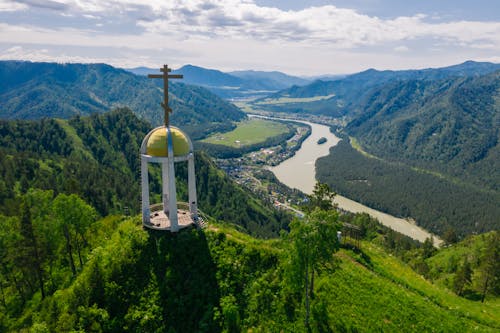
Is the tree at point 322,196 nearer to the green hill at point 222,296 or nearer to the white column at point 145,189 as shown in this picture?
the green hill at point 222,296

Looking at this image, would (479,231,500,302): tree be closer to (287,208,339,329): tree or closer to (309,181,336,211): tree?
(309,181,336,211): tree

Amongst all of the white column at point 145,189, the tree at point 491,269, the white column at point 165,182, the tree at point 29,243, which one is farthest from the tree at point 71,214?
the tree at point 491,269

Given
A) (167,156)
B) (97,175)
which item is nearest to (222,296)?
(167,156)

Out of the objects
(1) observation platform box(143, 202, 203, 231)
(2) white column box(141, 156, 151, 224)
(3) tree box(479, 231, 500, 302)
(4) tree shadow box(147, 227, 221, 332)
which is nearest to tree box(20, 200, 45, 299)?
(2) white column box(141, 156, 151, 224)

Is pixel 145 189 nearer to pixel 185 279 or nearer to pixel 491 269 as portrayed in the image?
pixel 185 279

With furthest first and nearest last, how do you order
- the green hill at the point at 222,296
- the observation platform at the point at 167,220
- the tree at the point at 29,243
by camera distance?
the observation platform at the point at 167,220 < the tree at the point at 29,243 < the green hill at the point at 222,296

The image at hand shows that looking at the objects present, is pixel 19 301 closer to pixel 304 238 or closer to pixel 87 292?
pixel 87 292
